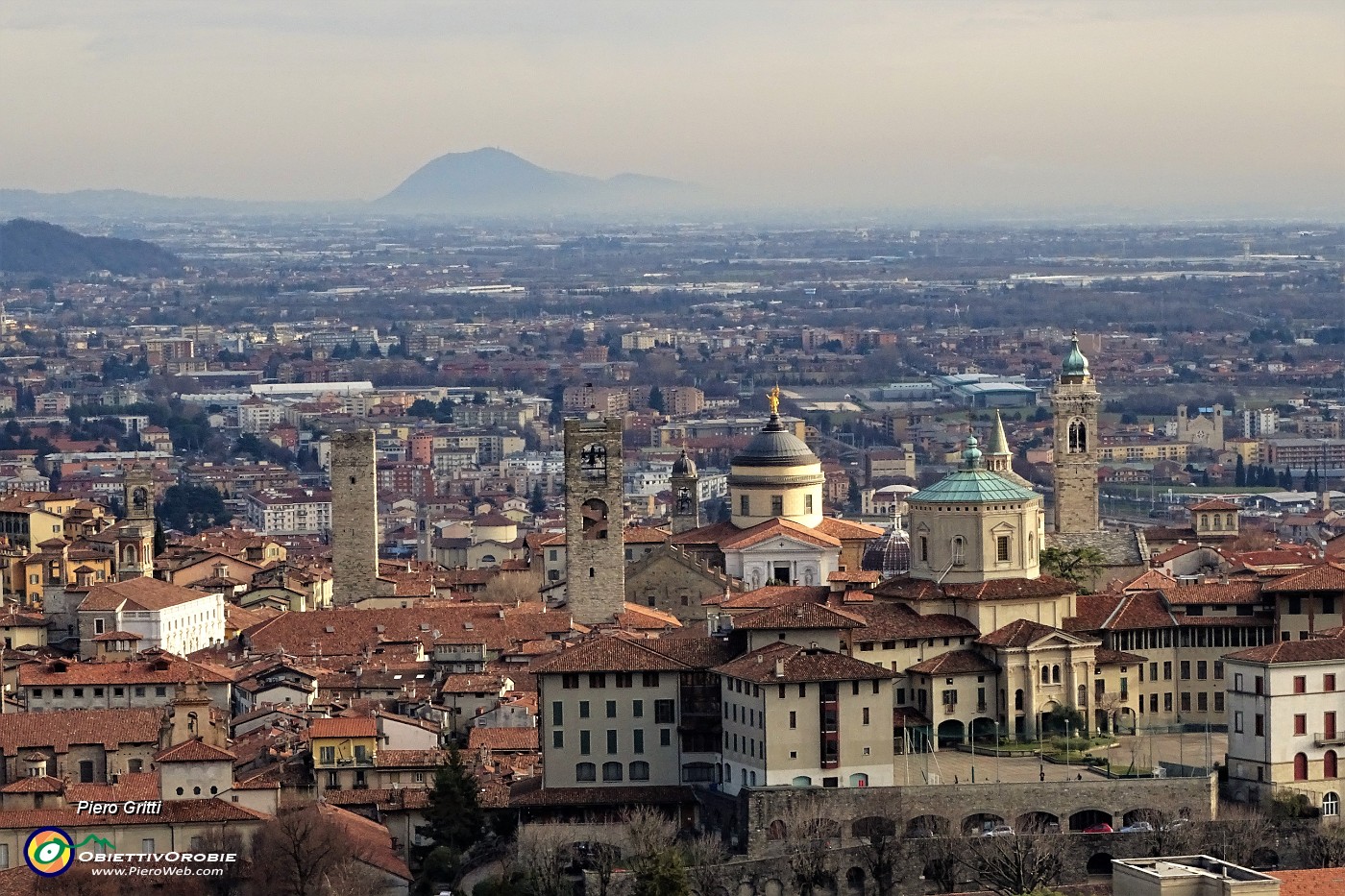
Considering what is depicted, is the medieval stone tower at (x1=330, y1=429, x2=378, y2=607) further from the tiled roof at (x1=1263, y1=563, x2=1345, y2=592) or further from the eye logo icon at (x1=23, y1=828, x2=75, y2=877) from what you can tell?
the eye logo icon at (x1=23, y1=828, x2=75, y2=877)

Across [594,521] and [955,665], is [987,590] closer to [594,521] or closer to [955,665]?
[955,665]

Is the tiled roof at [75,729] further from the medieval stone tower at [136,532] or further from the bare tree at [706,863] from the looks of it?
the medieval stone tower at [136,532]

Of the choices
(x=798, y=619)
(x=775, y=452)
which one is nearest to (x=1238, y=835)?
(x=798, y=619)

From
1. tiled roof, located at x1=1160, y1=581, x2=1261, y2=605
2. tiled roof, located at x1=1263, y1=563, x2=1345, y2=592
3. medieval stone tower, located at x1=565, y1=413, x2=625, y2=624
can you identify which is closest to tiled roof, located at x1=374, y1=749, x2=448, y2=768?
tiled roof, located at x1=1160, y1=581, x2=1261, y2=605

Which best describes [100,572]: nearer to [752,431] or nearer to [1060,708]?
[1060,708]

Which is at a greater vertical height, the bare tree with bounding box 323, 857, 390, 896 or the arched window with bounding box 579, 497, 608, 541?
the arched window with bounding box 579, 497, 608, 541

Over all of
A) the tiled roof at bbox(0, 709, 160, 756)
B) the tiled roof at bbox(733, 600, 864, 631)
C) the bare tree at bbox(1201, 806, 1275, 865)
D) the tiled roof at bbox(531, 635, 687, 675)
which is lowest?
the bare tree at bbox(1201, 806, 1275, 865)
